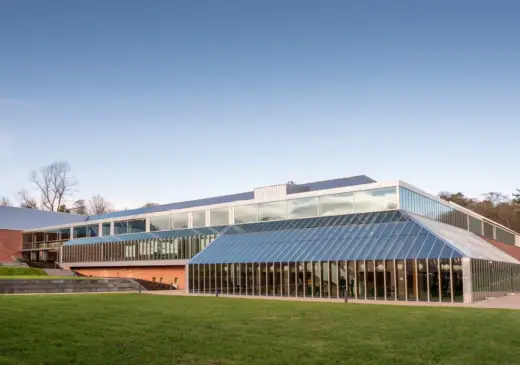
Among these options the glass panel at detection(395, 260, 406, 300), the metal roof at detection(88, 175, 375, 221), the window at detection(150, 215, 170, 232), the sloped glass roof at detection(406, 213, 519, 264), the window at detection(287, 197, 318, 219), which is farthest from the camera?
the window at detection(150, 215, 170, 232)

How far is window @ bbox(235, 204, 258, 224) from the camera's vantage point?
→ 5172 cm

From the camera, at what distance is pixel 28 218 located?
8919cm

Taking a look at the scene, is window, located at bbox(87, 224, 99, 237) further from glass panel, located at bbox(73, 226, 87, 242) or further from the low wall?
the low wall

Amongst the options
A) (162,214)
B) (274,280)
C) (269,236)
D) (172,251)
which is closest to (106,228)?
(162,214)

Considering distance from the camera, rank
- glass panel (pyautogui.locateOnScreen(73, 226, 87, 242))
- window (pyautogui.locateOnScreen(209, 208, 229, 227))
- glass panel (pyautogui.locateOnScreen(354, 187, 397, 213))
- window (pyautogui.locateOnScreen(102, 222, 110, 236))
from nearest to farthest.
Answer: glass panel (pyautogui.locateOnScreen(354, 187, 397, 213)) → window (pyautogui.locateOnScreen(209, 208, 229, 227)) → window (pyautogui.locateOnScreen(102, 222, 110, 236)) → glass panel (pyautogui.locateOnScreen(73, 226, 87, 242))

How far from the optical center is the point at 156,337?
16.6 m

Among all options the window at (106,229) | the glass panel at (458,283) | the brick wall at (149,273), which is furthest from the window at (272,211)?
the window at (106,229)

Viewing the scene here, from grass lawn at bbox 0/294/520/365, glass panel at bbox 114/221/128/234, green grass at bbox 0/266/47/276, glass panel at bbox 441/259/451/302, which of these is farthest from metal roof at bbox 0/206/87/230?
glass panel at bbox 441/259/451/302

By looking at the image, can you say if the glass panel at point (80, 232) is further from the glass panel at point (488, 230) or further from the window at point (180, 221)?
the glass panel at point (488, 230)

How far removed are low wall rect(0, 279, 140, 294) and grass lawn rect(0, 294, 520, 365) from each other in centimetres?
2583

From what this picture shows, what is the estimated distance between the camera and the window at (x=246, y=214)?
51.7 meters

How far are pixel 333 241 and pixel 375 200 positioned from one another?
4.98m

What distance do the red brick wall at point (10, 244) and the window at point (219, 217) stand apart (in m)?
44.7

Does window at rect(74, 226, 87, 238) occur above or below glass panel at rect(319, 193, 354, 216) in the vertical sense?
below
